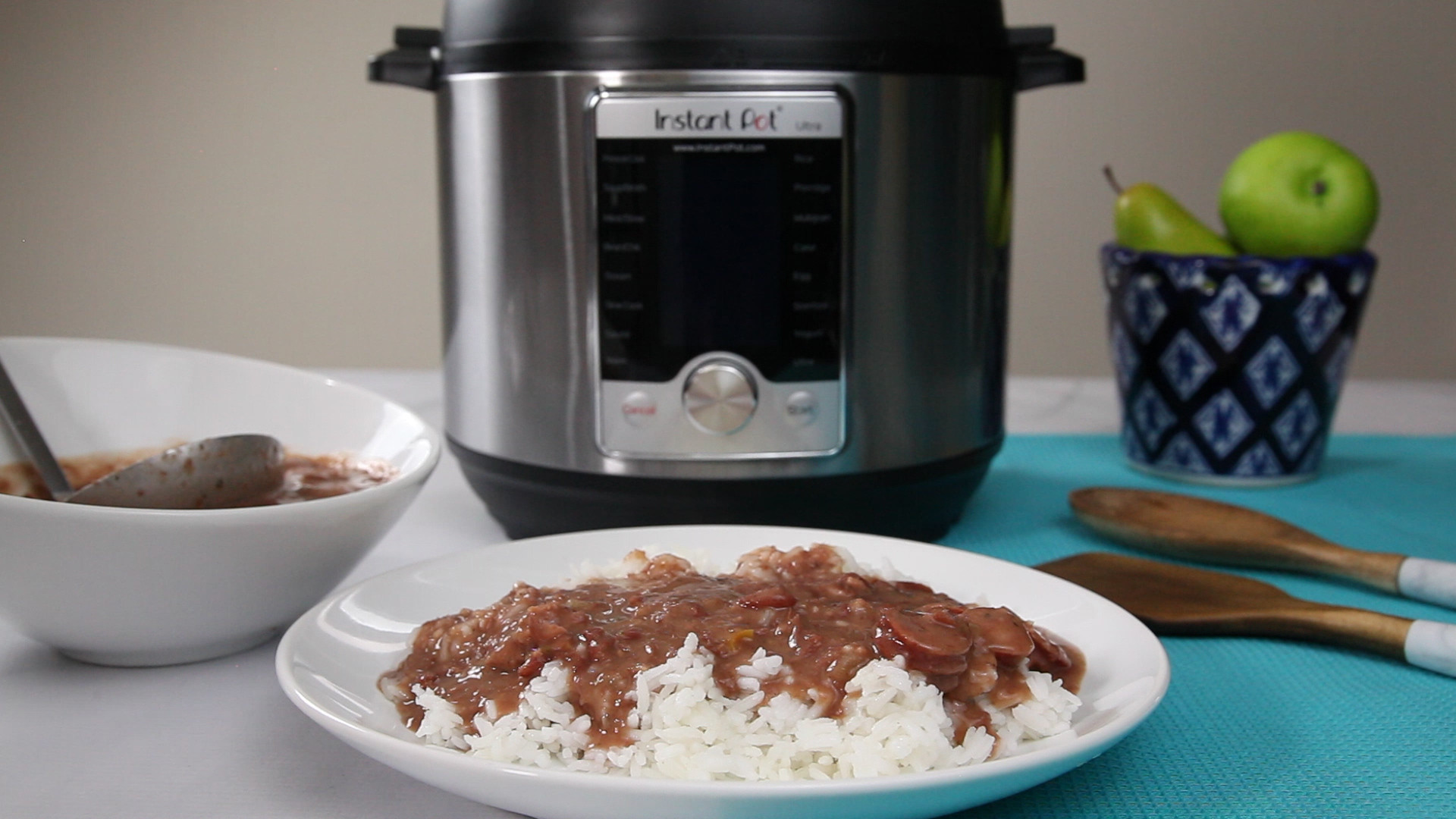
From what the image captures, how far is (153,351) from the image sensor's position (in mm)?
1004

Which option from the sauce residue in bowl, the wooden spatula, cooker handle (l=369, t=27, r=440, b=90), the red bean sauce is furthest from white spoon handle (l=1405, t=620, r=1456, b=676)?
cooker handle (l=369, t=27, r=440, b=90)

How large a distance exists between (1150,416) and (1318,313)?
7.3 inches

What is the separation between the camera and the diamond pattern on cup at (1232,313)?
124 cm

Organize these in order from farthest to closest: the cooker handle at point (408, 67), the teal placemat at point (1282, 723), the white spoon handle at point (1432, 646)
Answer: the cooker handle at point (408, 67), the white spoon handle at point (1432, 646), the teal placemat at point (1282, 723)

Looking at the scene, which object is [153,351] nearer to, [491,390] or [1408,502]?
[491,390]

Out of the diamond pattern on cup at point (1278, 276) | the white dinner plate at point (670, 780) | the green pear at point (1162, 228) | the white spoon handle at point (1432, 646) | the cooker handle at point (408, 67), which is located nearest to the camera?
the white dinner plate at point (670, 780)

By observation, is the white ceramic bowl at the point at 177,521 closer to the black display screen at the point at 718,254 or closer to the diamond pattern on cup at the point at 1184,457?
the black display screen at the point at 718,254

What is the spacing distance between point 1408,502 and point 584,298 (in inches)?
32.3

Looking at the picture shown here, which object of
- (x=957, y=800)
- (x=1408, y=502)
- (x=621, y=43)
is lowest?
(x=1408, y=502)

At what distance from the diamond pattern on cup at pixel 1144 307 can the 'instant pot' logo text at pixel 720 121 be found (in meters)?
0.53

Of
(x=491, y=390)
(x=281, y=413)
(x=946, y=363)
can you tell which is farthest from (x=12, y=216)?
(x=946, y=363)

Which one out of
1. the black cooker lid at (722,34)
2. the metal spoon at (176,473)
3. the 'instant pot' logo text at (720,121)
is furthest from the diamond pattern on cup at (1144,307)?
the metal spoon at (176,473)

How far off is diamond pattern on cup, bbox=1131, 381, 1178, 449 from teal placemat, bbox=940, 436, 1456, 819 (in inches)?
6.0

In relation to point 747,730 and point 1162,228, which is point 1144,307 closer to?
point 1162,228
